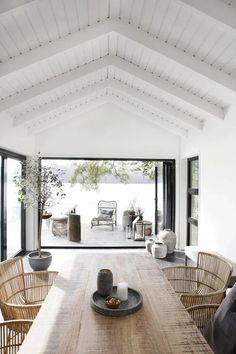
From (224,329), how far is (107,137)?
4771 millimetres

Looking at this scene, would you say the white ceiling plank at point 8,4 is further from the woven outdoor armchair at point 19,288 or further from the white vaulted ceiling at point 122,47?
the woven outdoor armchair at point 19,288

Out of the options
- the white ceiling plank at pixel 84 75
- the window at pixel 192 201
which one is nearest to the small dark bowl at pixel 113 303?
the white ceiling plank at pixel 84 75

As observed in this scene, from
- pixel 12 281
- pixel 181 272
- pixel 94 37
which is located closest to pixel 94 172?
pixel 94 37

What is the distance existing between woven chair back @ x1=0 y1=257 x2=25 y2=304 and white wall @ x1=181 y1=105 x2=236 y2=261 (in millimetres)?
2613

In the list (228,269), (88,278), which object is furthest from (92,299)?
(228,269)

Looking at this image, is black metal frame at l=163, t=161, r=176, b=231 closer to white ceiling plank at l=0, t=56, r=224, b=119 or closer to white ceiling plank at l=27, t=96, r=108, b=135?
white ceiling plank at l=27, t=96, r=108, b=135

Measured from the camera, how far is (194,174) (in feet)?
19.2

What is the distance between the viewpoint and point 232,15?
2301 millimetres

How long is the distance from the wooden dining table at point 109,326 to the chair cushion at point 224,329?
23 centimetres

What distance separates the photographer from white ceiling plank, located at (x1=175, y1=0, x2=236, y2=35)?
89.8 inches

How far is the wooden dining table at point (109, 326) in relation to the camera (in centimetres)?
141

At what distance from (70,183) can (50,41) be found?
295 inches

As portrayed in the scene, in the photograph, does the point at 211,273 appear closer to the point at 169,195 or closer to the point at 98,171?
the point at 169,195

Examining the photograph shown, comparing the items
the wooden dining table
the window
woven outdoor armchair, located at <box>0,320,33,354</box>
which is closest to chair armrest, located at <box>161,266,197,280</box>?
the wooden dining table
